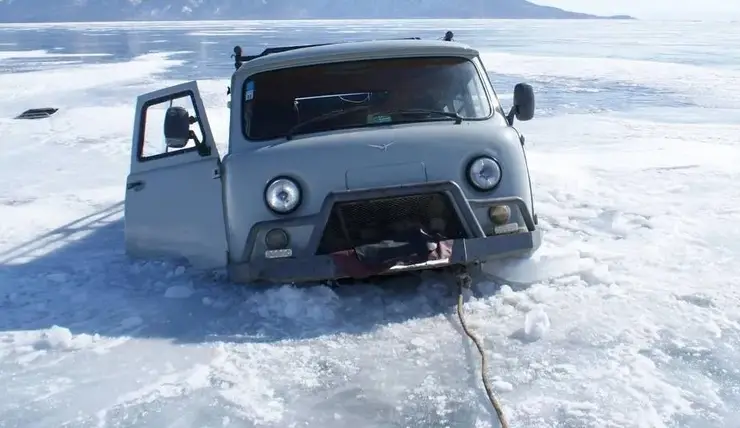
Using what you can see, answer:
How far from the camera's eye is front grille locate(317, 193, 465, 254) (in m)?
4.41

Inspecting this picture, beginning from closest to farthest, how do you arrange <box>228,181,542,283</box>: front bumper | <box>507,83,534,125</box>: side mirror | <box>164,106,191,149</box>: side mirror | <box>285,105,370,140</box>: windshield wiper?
<box>228,181,542,283</box>: front bumper → <box>285,105,370,140</box>: windshield wiper → <box>164,106,191,149</box>: side mirror → <box>507,83,534,125</box>: side mirror

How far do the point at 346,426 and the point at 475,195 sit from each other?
5.78ft

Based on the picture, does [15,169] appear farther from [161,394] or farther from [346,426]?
[346,426]

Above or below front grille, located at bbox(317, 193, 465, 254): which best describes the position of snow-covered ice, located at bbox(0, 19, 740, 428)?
below

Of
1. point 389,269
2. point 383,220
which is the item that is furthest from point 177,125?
point 389,269

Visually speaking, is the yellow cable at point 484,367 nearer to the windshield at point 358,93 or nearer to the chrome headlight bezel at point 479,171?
the chrome headlight bezel at point 479,171

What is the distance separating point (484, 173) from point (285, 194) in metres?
1.18

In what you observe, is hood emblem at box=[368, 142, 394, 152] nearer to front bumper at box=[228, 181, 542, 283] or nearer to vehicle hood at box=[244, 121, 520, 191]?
vehicle hood at box=[244, 121, 520, 191]

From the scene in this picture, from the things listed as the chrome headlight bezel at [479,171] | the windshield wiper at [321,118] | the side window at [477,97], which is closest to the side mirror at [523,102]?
the side window at [477,97]

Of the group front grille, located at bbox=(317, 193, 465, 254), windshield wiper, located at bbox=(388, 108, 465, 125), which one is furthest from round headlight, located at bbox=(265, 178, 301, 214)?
windshield wiper, located at bbox=(388, 108, 465, 125)

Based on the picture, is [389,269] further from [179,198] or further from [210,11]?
[210,11]

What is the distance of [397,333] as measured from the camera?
4.16 metres

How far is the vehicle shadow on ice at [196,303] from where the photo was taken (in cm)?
432

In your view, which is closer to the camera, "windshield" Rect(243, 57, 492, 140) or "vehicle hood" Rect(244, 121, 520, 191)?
"vehicle hood" Rect(244, 121, 520, 191)
